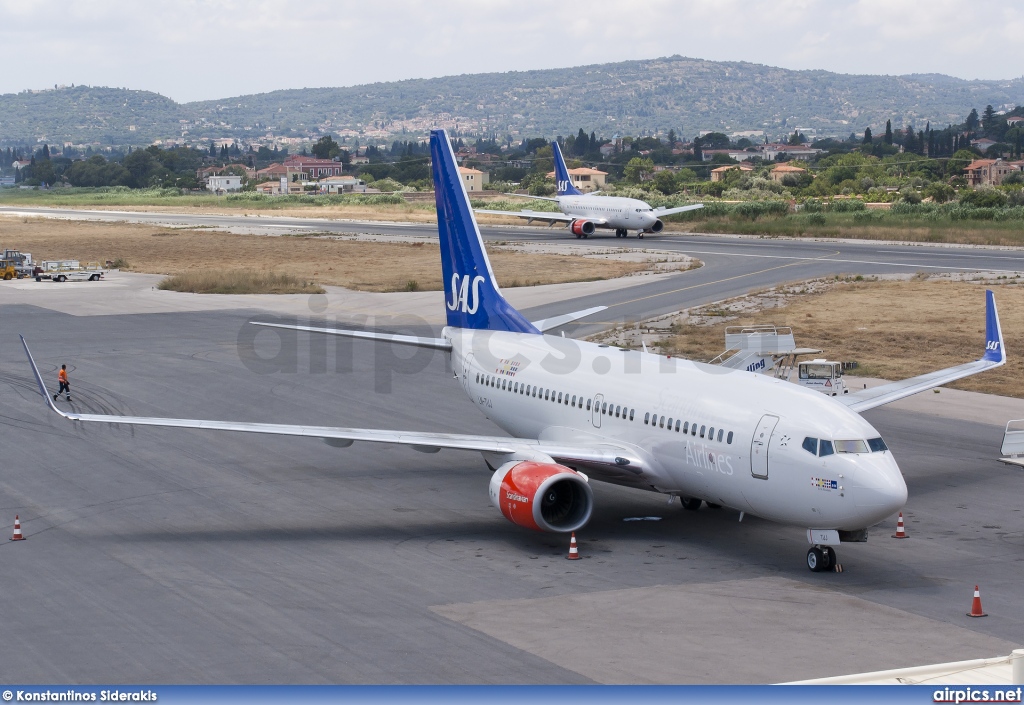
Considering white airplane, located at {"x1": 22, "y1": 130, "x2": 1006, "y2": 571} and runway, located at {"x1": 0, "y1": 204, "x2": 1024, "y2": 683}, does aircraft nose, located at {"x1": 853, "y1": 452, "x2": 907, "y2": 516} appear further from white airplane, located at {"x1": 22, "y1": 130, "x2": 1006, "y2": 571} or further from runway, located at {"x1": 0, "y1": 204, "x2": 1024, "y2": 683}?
runway, located at {"x1": 0, "y1": 204, "x2": 1024, "y2": 683}

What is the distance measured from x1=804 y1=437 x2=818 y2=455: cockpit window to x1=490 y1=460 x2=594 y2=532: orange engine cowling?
5.24m

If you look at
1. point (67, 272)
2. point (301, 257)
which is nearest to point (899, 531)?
point (67, 272)

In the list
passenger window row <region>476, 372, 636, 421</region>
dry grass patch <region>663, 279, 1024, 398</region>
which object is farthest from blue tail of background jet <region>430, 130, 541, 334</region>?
dry grass patch <region>663, 279, 1024, 398</region>

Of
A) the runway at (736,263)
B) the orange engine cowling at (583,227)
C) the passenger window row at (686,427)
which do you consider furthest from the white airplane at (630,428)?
the orange engine cowling at (583,227)

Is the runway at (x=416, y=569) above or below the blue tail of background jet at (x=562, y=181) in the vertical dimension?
below

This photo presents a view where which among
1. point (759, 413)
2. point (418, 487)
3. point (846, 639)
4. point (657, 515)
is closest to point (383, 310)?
point (418, 487)

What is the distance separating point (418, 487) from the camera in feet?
113

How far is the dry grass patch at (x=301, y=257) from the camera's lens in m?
88.2

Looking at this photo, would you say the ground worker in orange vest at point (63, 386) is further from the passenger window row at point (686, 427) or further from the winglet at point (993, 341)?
the winglet at point (993, 341)

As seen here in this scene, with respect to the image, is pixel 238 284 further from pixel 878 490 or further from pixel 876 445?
pixel 878 490

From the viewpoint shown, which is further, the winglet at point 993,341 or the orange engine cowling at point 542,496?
the winglet at point 993,341

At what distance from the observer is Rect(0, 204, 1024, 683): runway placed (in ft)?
68.3

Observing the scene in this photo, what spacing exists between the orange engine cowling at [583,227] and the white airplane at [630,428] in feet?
269

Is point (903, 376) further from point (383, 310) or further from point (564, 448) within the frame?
point (383, 310)
